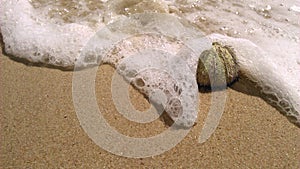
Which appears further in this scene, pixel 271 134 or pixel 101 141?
pixel 271 134

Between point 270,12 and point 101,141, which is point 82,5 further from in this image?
point 270,12

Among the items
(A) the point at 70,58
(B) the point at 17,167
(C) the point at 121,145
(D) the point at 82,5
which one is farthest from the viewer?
(D) the point at 82,5

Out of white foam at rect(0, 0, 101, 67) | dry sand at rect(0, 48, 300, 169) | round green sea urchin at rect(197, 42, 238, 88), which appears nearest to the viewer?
dry sand at rect(0, 48, 300, 169)

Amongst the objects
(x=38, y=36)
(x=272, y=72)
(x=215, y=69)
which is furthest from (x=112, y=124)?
(x=272, y=72)

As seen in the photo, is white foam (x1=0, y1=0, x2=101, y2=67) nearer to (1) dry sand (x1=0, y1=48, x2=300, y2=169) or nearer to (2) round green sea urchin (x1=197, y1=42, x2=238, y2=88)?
(1) dry sand (x1=0, y1=48, x2=300, y2=169)

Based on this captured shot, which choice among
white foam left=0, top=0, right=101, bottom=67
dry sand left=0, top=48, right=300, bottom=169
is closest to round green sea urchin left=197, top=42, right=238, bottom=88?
dry sand left=0, top=48, right=300, bottom=169

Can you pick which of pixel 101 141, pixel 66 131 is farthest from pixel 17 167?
pixel 101 141

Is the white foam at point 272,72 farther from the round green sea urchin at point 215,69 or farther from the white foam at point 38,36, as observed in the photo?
the white foam at point 38,36
